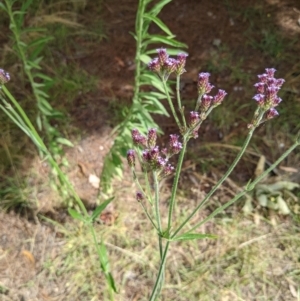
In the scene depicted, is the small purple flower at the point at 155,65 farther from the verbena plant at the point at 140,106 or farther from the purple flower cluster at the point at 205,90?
the verbena plant at the point at 140,106

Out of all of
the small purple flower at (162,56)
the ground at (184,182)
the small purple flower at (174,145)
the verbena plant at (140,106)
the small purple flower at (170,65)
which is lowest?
the ground at (184,182)

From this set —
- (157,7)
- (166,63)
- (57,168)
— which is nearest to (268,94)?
(166,63)

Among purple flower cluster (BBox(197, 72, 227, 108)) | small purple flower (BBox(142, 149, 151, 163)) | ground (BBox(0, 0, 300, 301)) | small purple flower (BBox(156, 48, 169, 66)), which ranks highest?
small purple flower (BBox(156, 48, 169, 66))

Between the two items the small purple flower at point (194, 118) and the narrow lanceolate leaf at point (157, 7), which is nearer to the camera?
the small purple flower at point (194, 118)

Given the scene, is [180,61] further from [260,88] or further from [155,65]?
[260,88]

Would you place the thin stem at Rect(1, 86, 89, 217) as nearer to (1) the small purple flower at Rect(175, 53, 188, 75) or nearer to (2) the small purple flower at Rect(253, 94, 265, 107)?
(1) the small purple flower at Rect(175, 53, 188, 75)

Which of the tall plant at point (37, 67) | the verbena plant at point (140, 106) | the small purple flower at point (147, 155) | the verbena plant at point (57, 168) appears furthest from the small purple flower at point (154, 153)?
the tall plant at point (37, 67)

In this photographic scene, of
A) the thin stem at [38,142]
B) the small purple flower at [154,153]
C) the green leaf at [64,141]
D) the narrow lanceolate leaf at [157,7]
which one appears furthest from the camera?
the green leaf at [64,141]

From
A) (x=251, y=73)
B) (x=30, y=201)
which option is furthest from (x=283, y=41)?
(x=30, y=201)

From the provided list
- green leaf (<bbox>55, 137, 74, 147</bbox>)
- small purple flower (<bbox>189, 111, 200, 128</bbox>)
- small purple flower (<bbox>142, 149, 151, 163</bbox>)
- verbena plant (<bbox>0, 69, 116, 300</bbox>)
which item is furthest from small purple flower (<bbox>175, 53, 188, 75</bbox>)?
green leaf (<bbox>55, 137, 74, 147</bbox>)
